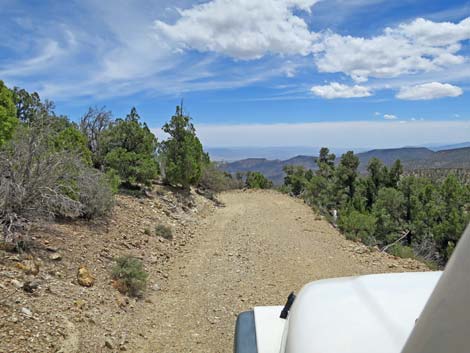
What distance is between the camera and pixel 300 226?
44.3ft

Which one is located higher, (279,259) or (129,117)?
(129,117)

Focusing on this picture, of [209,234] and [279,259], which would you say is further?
[209,234]

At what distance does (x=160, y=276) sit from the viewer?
26.5ft

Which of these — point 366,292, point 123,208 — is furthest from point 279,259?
point 366,292

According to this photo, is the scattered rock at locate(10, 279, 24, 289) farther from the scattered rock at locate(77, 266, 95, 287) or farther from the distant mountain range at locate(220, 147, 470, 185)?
the distant mountain range at locate(220, 147, 470, 185)

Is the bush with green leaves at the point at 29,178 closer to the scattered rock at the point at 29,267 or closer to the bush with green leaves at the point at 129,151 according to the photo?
the scattered rock at the point at 29,267

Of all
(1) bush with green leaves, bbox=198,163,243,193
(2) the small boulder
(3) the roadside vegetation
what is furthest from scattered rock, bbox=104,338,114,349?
(1) bush with green leaves, bbox=198,163,243,193

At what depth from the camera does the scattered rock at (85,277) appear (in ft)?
20.5

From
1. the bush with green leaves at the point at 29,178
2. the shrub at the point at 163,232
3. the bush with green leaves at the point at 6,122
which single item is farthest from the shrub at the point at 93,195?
the bush with green leaves at the point at 6,122

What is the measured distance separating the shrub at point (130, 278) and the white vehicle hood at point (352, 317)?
16.4 ft

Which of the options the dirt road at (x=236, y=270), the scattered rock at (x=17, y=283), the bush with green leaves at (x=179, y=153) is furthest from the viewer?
the bush with green leaves at (x=179, y=153)

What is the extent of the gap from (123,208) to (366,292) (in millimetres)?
10602

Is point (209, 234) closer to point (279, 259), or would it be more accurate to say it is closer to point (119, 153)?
point (279, 259)

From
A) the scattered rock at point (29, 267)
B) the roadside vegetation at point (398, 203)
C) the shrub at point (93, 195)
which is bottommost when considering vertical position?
the roadside vegetation at point (398, 203)
